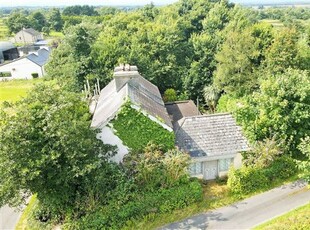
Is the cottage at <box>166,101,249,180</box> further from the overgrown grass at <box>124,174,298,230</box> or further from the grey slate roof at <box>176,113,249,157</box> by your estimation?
the overgrown grass at <box>124,174,298,230</box>

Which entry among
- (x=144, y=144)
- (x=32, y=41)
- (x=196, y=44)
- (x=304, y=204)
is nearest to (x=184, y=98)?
(x=196, y=44)

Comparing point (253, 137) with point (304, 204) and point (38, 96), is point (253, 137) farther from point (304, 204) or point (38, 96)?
point (38, 96)

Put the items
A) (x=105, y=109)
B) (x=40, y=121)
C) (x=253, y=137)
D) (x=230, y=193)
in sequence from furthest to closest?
(x=105, y=109), (x=253, y=137), (x=230, y=193), (x=40, y=121)

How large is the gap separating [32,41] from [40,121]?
9688 cm

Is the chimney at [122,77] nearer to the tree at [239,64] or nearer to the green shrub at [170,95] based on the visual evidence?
the tree at [239,64]

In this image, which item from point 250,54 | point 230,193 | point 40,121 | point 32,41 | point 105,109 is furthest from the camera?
point 32,41

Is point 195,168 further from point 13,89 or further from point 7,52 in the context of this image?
point 7,52

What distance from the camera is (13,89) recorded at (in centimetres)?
5372

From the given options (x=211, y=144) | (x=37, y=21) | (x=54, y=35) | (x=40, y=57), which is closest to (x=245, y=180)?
(x=211, y=144)

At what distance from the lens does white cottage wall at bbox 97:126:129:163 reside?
21.5 m

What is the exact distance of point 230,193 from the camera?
850 inches

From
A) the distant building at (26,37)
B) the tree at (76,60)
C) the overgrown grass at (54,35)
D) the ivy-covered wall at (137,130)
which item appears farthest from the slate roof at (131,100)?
the overgrown grass at (54,35)

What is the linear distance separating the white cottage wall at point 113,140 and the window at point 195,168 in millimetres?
4912

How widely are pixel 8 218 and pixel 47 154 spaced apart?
757 centimetres
